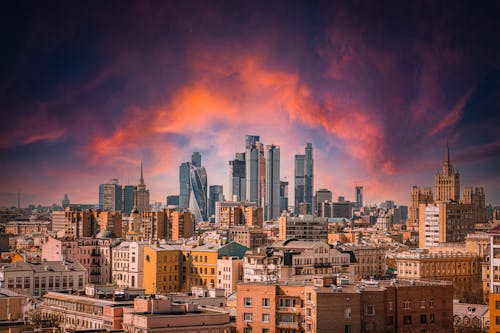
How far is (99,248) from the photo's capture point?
39188mm

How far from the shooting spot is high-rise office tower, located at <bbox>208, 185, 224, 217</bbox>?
3829 inches

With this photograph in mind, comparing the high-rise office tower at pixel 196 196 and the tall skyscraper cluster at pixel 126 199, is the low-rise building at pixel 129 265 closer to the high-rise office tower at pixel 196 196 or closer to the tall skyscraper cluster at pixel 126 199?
the tall skyscraper cluster at pixel 126 199

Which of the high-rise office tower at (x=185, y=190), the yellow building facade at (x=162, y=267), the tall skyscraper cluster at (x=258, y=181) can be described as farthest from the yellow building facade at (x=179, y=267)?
the tall skyscraper cluster at (x=258, y=181)

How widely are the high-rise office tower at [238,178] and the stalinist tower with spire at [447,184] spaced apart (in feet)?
183

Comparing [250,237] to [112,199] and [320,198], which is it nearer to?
[112,199]

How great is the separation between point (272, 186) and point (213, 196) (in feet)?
32.9

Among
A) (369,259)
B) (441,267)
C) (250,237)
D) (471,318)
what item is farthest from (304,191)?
(471,318)

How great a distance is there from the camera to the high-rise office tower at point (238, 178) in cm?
10788

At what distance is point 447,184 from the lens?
47906mm

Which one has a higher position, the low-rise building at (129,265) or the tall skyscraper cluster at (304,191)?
the tall skyscraper cluster at (304,191)

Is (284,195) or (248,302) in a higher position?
(284,195)

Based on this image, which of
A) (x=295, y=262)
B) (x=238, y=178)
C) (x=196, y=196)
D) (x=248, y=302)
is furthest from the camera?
(x=238, y=178)

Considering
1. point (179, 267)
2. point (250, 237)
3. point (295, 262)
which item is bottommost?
point (179, 267)

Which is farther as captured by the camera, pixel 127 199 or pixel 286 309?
pixel 127 199
